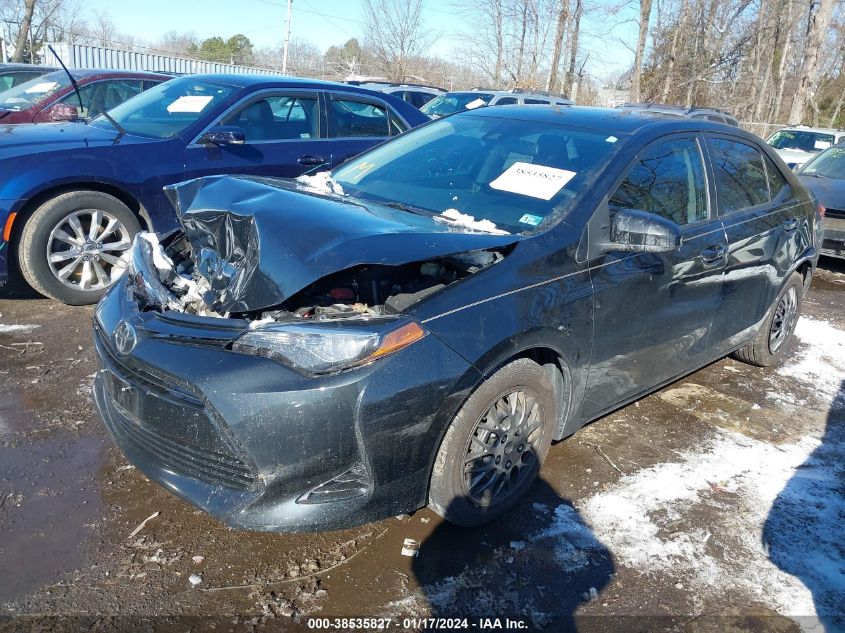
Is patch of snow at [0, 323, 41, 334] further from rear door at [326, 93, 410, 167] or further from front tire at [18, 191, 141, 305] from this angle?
rear door at [326, 93, 410, 167]

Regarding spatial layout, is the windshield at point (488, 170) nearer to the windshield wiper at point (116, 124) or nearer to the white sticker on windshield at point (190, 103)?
the white sticker on windshield at point (190, 103)

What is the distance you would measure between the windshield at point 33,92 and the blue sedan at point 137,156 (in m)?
2.61

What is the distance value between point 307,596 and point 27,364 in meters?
2.70

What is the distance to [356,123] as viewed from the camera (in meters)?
6.60

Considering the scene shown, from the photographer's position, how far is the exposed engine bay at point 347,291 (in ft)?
8.69

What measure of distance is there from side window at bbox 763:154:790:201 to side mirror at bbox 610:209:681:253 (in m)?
1.91

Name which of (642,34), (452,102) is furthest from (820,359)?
(642,34)

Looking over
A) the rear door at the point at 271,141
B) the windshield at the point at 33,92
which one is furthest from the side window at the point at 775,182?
the windshield at the point at 33,92

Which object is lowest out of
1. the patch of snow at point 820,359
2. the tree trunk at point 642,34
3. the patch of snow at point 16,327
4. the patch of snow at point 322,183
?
the patch of snow at point 820,359

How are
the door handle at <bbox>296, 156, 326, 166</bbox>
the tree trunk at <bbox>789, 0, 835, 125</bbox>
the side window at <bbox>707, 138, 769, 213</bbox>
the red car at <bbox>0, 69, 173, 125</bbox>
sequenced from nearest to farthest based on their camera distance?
the side window at <bbox>707, 138, 769, 213</bbox> < the door handle at <bbox>296, 156, 326, 166</bbox> < the red car at <bbox>0, 69, 173, 125</bbox> < the tree trunk at <bbox>789, 0, 835, 125</bbox>

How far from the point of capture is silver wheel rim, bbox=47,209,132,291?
16.4 ft

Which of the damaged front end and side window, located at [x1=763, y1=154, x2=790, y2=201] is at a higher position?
side window, located at [x1=763, y1=154, x2=790, y2=201]

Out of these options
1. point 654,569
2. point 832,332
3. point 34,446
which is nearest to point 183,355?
point 34,446

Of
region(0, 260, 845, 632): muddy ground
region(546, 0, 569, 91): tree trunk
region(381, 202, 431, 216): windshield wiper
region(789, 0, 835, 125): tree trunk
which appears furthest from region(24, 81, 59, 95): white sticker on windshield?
region(789, 0, 835, 125): tree trunk
